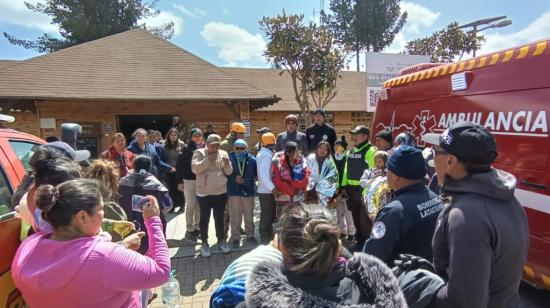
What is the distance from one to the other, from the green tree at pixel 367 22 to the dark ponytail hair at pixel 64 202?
28.9 metres

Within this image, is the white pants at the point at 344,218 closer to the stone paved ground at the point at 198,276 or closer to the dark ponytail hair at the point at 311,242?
the stone paved ground at the point at 198,276

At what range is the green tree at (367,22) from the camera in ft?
95.2

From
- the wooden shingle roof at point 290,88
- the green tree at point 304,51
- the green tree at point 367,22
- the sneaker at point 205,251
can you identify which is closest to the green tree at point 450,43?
the wooden shingle roof at point 290,88

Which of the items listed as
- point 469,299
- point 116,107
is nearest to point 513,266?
point 469,299

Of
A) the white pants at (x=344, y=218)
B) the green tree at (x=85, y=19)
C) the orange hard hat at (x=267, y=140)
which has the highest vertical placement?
the green tree at (x=85, y=19)

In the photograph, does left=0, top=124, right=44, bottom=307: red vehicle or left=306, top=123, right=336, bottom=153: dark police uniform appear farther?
left=306, top=123, right=336, bottom=153: dark police uniform

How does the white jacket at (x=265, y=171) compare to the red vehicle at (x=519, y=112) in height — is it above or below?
below

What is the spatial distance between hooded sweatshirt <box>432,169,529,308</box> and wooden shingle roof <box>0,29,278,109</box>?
31.9 ft

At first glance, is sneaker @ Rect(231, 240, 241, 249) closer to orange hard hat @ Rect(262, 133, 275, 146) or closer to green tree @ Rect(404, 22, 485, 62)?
orange hard hat @ Rect(262, 133, 275, 146)

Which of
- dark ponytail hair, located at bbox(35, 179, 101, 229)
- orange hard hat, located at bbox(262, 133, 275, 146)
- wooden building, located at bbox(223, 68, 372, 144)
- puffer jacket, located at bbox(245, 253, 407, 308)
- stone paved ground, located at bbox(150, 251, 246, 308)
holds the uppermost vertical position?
wooden building, located at bbox(223, 68, 372, 144)

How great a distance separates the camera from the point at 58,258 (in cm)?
151

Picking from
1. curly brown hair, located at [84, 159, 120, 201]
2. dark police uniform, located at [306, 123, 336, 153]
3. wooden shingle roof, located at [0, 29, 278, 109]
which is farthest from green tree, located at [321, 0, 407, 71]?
curly brown hair, located at [84, 159, 120, 201]

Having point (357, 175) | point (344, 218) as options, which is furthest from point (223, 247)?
point (357, 175)

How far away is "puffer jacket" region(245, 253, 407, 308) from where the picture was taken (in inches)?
44.0
